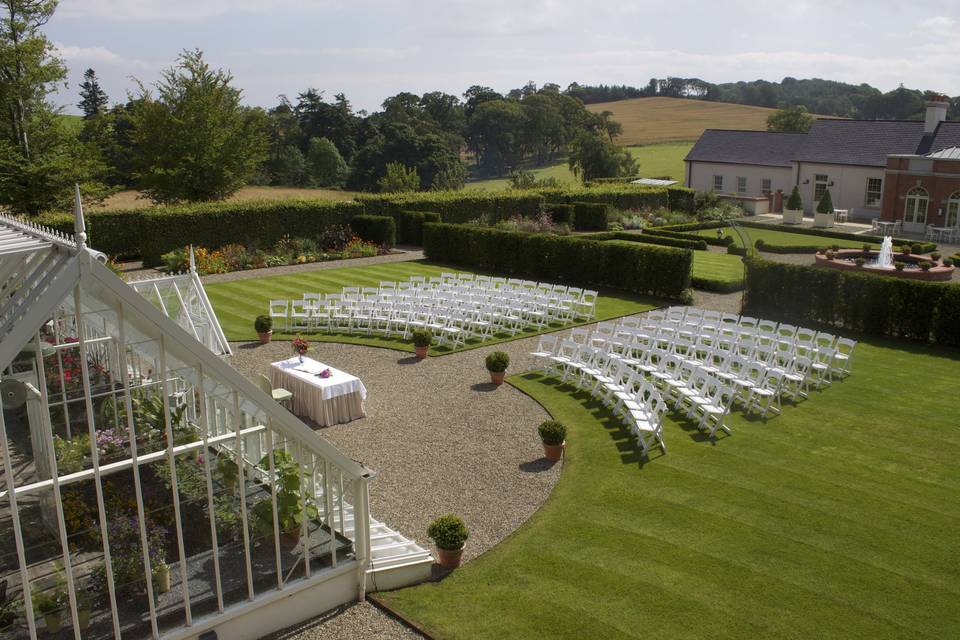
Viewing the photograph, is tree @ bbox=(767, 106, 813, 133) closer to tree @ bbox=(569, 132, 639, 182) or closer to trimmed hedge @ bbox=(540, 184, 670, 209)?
tree @ bbox=(569, 132, 639, 182)

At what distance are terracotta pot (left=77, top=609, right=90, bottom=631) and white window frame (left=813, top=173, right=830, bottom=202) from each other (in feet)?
164

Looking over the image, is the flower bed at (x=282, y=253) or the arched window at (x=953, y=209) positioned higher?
the arched window at (x=953, y=209)

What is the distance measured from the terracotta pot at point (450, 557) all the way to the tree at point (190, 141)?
37.7 m

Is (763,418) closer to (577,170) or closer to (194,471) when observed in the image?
(194,471)

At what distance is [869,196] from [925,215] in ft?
17.8

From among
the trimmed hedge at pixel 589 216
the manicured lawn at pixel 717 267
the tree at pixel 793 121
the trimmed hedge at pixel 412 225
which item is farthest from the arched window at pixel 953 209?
the tree at pixel 793 121

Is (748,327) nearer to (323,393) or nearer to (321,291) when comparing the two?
(323,393)

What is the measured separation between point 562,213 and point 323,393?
30.7 m

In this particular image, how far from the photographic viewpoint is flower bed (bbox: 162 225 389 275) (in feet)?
96.9

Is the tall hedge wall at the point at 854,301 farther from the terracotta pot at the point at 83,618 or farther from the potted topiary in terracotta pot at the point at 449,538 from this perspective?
the terracotta pot at the point at 83,618

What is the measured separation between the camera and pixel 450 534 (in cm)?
933

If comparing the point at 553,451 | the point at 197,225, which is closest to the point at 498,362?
the point at 553,451

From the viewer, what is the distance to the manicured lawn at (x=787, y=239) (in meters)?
38.2

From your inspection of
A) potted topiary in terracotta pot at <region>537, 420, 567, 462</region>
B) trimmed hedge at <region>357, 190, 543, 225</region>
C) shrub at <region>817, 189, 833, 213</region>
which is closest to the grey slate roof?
shrub at <region>817, 189, 833, 213</region>
